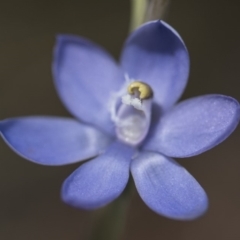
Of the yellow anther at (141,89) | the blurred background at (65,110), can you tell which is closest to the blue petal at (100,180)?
the yellow anther at (141,89)

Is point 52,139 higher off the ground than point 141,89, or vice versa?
point 141,89

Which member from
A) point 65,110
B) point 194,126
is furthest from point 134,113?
point 65,110

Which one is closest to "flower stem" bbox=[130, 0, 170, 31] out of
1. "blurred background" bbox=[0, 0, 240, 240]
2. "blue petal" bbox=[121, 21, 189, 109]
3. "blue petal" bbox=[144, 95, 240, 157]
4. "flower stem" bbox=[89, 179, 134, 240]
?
"blue petal" bbox=[121, 21, 189, 109]

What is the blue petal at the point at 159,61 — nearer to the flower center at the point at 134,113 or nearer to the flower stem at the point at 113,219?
the flower center at the point at 134,113

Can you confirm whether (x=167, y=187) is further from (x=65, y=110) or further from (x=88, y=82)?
(x=65, y=110)

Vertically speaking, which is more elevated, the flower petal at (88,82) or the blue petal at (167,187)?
the flower petal at (88,82)

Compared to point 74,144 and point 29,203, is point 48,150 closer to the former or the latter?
point 74,144
